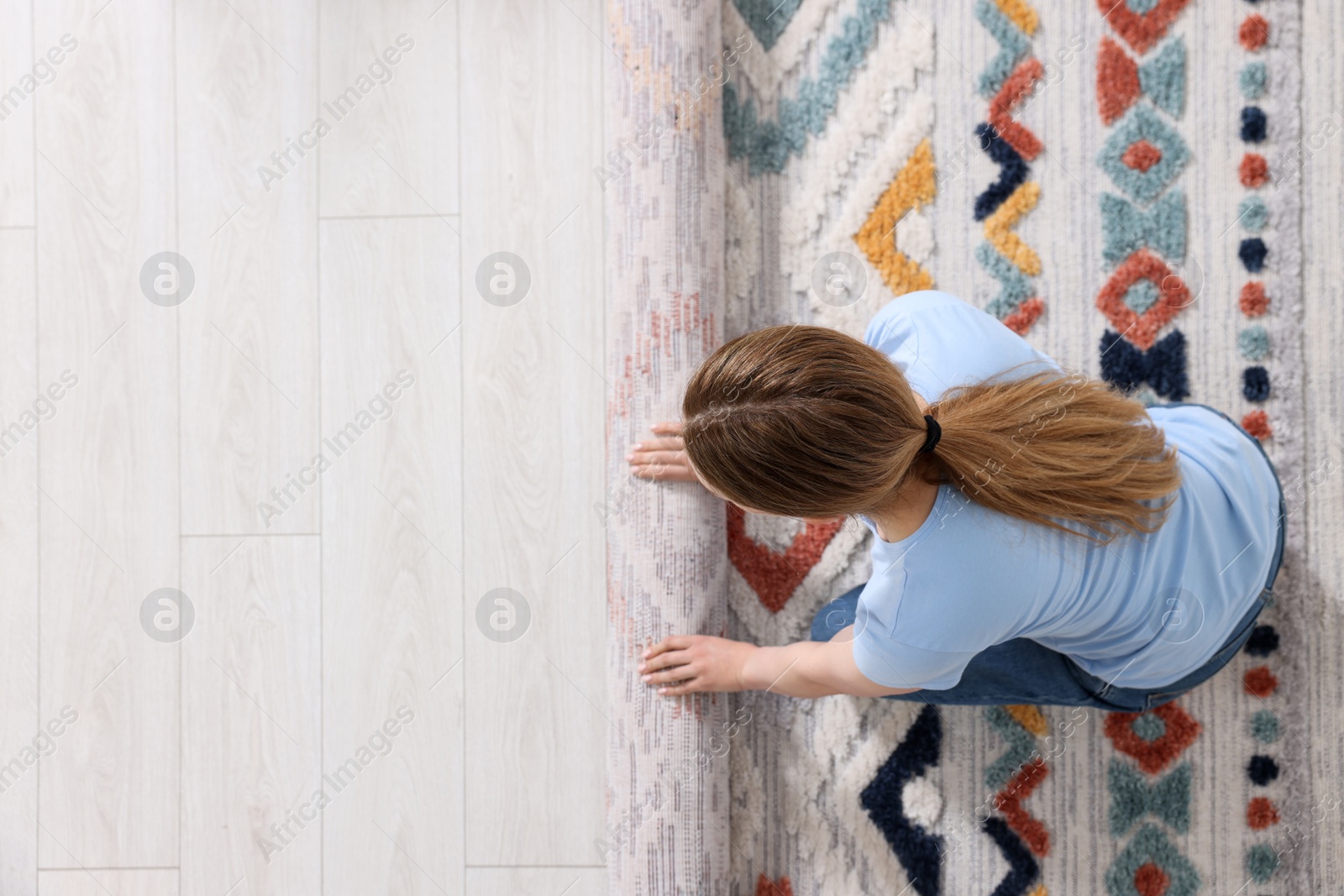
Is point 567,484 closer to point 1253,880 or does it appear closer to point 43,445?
point 43,445

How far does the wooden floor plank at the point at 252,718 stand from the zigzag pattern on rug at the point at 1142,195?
124cm

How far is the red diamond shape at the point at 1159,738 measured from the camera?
1.20m

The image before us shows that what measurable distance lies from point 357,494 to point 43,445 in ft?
1.64

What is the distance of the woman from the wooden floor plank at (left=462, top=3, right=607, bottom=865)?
39 cm

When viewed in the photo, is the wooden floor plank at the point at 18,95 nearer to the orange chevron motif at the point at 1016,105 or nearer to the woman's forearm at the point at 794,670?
the woman's forearm at the point at 794,670

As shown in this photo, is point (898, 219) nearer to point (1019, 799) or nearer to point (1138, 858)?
point (1019, 799)

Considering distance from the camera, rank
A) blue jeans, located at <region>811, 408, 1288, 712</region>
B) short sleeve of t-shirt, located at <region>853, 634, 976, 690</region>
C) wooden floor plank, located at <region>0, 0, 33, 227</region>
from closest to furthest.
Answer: short sleeve of t-shirt, located at <region>853, 634, 976, 690</region> < blue jeans, located at <region>811, 408, 1288, 712</region> < wooden floor plank, located at <region>0, 0, 33, 227</region>

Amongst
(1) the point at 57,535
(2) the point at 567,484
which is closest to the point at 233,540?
(1) the point at 57,535

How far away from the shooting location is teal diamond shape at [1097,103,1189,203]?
1.21 m

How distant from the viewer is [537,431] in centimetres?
127

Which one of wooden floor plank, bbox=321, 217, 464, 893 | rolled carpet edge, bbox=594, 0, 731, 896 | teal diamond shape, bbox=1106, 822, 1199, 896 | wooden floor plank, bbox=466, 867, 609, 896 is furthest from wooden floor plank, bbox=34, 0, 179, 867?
teal diamond shape, bbox=1106, 822, 1199, 896

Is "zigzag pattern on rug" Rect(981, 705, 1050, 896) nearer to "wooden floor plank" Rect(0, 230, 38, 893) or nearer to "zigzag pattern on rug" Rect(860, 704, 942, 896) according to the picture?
"zigzag pattern on rug" Rect(860, 704, 942, 896)

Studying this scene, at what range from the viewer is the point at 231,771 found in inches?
50.1

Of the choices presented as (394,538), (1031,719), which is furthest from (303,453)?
(1031,719)
